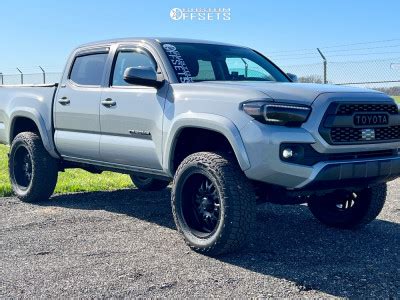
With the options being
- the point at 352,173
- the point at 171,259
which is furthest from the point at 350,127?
the point at 171,259

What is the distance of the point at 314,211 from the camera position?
19.2 ft

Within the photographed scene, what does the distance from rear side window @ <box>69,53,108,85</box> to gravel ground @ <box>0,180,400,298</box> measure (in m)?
1.50

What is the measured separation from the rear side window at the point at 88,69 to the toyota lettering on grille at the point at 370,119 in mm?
2859

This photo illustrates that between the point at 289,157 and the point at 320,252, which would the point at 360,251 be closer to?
the point at 320,252

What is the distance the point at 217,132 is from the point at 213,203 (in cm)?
59

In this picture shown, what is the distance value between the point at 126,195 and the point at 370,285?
170 inches

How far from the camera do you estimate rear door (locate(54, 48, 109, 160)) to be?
229 inches

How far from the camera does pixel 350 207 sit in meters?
5.55

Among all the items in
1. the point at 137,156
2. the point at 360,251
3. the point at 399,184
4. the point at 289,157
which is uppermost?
the point at 289,157

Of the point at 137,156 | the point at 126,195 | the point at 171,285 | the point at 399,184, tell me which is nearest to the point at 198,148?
the point at 137,156

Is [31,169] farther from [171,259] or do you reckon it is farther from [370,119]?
[370,119]

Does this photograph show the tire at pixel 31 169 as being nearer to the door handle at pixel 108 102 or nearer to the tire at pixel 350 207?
the door handle at pixel 108 102

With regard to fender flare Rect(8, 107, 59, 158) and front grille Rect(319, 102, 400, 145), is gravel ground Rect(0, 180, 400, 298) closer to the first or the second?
fender flare Rect(8, 107, 59, 158)

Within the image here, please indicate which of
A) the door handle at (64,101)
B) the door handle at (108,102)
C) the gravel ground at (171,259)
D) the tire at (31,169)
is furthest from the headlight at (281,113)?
the tire at (31,169)
